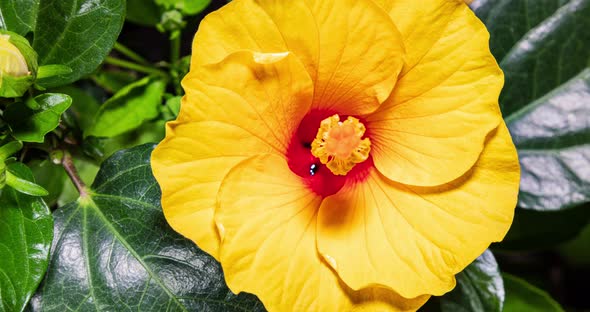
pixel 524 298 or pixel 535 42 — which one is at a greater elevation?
pixel 535 42

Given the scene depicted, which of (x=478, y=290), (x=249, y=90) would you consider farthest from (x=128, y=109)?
(x=478, y=290)

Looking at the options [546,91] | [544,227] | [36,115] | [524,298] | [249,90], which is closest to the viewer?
[249,90]

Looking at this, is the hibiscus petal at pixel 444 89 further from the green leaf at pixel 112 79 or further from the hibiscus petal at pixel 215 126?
the green leaf at pixel 112 79

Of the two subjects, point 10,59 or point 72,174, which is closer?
point 10,59

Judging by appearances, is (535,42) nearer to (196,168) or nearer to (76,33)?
(196,168)

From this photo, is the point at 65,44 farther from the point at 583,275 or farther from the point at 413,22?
the point at 583,275

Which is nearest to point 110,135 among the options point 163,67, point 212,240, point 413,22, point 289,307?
point 163,67

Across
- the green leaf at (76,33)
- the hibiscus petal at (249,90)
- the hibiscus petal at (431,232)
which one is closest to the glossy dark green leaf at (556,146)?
the hibiscus petal at (431,232)
